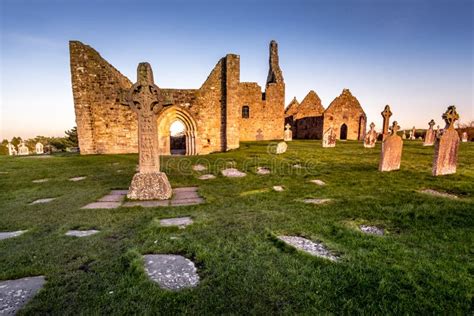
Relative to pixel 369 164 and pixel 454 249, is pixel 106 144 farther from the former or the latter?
pixel 454 249

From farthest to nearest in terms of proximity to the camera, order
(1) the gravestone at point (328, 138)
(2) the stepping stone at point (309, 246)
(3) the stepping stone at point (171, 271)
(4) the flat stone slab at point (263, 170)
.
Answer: (1) the gravestone at point (328, 138)
(4) the flat stone slab at point (263, 170)
(2) the stepping stone at point (309, 246)
(3) the stepping stone at point (171, 271)

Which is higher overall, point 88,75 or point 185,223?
point 88,75

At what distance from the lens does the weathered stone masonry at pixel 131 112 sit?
15.0 metres

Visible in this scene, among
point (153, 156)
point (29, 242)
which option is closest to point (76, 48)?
point (153, 156)

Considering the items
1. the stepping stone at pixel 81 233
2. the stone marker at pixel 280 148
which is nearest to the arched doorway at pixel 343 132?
the stone marker at pixel 280 148

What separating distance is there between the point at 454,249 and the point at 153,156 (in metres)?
5.78

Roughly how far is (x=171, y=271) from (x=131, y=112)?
15.3 meters

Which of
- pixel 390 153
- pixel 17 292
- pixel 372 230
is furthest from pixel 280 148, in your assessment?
pixel 17 292

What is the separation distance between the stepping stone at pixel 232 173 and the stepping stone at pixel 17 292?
20.3 feet

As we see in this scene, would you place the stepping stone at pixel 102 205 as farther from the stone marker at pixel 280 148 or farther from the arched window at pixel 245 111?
the arched window at pixel 245 111

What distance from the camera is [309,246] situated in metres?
3.20

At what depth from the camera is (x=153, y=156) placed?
6004 mm

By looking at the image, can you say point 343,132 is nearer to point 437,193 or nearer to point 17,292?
point 437,193

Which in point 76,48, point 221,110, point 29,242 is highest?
point 76,48
